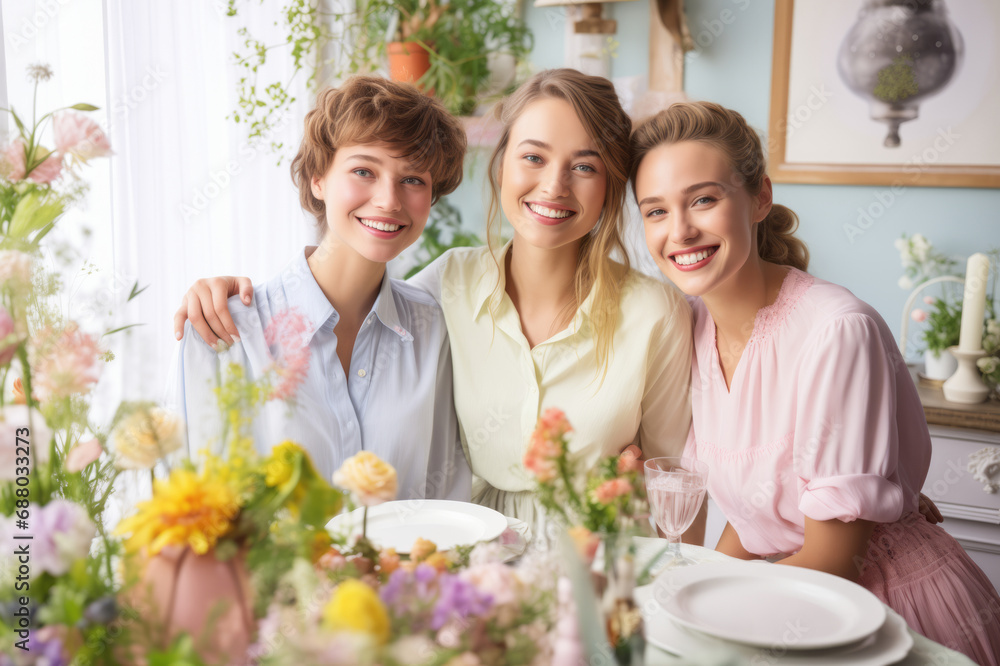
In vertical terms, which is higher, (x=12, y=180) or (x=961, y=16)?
(x=961, y=16)

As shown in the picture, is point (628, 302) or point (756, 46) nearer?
point (628, 302)

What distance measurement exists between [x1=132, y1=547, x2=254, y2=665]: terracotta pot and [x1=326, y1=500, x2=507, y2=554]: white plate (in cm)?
37

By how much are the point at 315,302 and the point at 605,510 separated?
0.99 meters

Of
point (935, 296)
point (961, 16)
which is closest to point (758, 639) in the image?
point (935, 296)

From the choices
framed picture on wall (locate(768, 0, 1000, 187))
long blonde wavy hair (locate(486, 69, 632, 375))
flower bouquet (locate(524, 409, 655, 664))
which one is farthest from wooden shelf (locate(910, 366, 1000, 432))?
flower bouquet (locate(524, 409, 655, 664))

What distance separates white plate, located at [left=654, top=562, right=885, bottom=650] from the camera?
0.83 m

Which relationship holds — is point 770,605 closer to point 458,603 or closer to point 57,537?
point 458,603

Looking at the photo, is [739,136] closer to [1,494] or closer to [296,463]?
[296,463]

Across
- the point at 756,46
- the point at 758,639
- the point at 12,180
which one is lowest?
the point at 758,639

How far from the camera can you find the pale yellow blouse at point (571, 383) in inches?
62.1

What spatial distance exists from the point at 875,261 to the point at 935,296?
8.8 inches

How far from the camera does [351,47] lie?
2926mm

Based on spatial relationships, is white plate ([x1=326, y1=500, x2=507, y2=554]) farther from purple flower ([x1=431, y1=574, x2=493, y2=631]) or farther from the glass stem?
purple flower ([x1=431, y1=574, x2=493, y2=631])

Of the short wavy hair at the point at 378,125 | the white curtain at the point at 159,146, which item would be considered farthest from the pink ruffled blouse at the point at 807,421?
the white curtain at the point at 159,146
